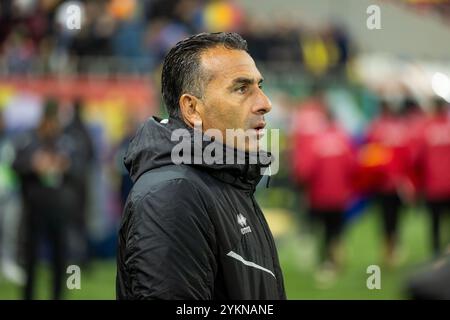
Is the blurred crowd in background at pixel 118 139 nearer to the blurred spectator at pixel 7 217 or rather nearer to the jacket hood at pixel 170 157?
the blurred spectator at pixel 7 217

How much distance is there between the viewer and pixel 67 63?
1363 cm

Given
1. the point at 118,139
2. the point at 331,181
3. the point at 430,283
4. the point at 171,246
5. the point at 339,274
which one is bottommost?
the point at 430,283

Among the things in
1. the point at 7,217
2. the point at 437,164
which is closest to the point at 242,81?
the point at 7,217

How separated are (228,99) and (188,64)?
16 centimetres

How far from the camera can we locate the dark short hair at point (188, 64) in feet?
10.00

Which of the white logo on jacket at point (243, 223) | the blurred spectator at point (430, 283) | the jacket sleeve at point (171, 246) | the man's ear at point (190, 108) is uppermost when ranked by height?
the man's ear at point (190, 108)

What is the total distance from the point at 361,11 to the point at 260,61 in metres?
3.30

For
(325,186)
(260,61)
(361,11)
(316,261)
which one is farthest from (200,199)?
(361,11)

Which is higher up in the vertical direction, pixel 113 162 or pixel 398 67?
pixel 398 67

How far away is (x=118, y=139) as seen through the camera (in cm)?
1238

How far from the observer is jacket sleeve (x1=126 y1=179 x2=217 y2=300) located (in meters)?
2.71

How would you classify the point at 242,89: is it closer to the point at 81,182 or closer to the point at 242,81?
the point at 242,81

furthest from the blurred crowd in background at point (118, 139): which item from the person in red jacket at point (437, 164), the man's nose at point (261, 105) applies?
the man's nose at point (261, 105)
